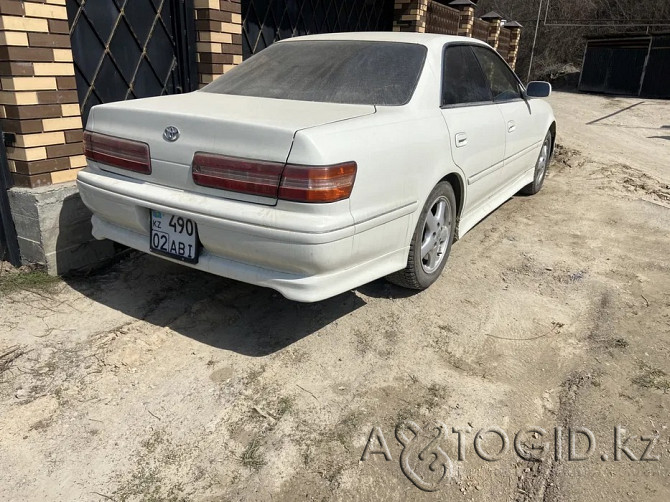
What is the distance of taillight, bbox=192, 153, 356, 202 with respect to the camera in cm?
248

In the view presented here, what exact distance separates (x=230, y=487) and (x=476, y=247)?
10.1ft

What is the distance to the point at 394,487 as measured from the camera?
6.99ft

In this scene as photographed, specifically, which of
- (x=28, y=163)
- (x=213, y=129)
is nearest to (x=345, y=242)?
(x=213, y=129)

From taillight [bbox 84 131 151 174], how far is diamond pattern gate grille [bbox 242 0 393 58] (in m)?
3.26

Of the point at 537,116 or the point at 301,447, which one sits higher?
the point at 537,116

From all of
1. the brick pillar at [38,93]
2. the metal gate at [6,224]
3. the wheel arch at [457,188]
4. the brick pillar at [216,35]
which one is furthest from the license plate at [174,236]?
the brick pillar at [216,35]

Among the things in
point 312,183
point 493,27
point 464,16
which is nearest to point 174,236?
point 312,183

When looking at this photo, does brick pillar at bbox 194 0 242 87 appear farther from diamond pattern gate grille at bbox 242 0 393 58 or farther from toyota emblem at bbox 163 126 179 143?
toyota emblem at bbox 163 126 179 143

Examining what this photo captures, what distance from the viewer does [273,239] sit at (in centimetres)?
254

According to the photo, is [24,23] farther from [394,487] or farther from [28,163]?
[394,487]

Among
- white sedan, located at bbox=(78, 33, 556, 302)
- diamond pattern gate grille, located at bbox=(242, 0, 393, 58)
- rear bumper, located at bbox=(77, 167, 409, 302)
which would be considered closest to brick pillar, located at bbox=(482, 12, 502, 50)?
diamond pattern gate grille, located at bbox=(242, 0, 393, 58)

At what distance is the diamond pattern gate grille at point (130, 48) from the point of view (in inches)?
163

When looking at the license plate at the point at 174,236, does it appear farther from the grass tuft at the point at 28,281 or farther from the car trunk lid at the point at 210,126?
the grass tuft at the point at 28,281

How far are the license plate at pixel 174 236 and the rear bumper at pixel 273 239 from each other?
5 cm
